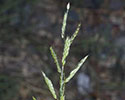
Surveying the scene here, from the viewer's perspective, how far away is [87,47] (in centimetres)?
235

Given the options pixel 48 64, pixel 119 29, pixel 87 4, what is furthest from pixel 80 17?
pixel 48 64

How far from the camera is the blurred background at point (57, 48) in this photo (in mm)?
2180

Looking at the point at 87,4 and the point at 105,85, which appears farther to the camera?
the point at 87,4

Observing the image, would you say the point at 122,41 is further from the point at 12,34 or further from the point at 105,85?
the point at 12,34

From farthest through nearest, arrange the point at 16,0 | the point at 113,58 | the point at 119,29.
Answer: the point at 119,29, the point at 113,58, the point at 16,0

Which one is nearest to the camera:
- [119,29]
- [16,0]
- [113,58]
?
[16,0]

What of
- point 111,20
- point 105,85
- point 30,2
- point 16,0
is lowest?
point 105,85

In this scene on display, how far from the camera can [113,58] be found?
2.48 meters

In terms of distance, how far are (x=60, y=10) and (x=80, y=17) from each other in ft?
0.59

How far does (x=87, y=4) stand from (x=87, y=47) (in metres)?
0.50

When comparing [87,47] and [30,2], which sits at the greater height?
[30,2]

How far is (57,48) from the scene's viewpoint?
2.39 meters

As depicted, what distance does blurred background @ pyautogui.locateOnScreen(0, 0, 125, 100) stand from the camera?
2.18m

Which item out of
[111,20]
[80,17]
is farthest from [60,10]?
[111,20]
